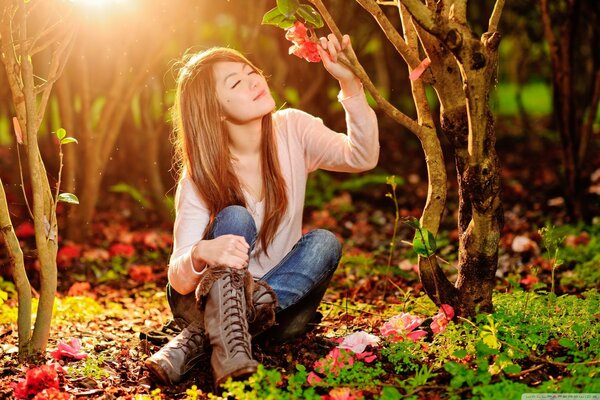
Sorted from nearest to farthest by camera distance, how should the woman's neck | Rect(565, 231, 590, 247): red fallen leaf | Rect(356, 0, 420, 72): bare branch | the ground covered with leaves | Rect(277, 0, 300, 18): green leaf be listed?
the ground covered with leaves → Rect(277, 0, 300, 18): green leaf → Rect(356, 0, 420, 72): bare branch → the woman's neck → Rect(565, 231, 590, 247): red fallen leaf

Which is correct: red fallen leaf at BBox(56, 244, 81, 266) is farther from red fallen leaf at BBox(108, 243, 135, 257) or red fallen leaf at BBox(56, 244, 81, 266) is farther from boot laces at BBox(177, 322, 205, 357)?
boot laces at BBox(177, 322, 205, 357)

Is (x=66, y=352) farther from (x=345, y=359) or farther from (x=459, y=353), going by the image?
(x=459, y=353)

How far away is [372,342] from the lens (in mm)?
3045

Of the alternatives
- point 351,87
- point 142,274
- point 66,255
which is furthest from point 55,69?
point 66,255

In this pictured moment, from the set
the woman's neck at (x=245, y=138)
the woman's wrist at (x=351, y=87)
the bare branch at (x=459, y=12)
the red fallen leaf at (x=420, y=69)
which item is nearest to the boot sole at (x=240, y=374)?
the woman's neck at (x=245, y=138)

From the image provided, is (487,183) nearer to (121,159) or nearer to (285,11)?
(285,11)

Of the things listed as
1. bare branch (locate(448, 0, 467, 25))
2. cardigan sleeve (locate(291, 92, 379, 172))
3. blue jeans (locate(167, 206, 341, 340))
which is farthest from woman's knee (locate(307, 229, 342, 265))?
bare branch (locate(448, 0, 467, 25))

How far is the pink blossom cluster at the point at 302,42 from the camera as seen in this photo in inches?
116

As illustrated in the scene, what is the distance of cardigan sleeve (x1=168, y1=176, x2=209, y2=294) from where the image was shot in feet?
9.82

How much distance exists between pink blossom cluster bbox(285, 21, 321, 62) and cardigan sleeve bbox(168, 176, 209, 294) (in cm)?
65

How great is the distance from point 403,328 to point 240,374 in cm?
66

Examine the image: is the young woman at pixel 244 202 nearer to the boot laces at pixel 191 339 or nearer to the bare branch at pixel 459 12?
the boot laces at pixel 191 339

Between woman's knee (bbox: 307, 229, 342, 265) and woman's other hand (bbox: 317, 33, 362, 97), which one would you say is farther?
woman's knee (bbox: 307, 229, 342, 265)

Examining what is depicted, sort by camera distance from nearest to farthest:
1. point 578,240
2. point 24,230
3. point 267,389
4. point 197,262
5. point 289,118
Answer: point 267,389
point 197,262
point 289,118
point 578,240
point 24,230
